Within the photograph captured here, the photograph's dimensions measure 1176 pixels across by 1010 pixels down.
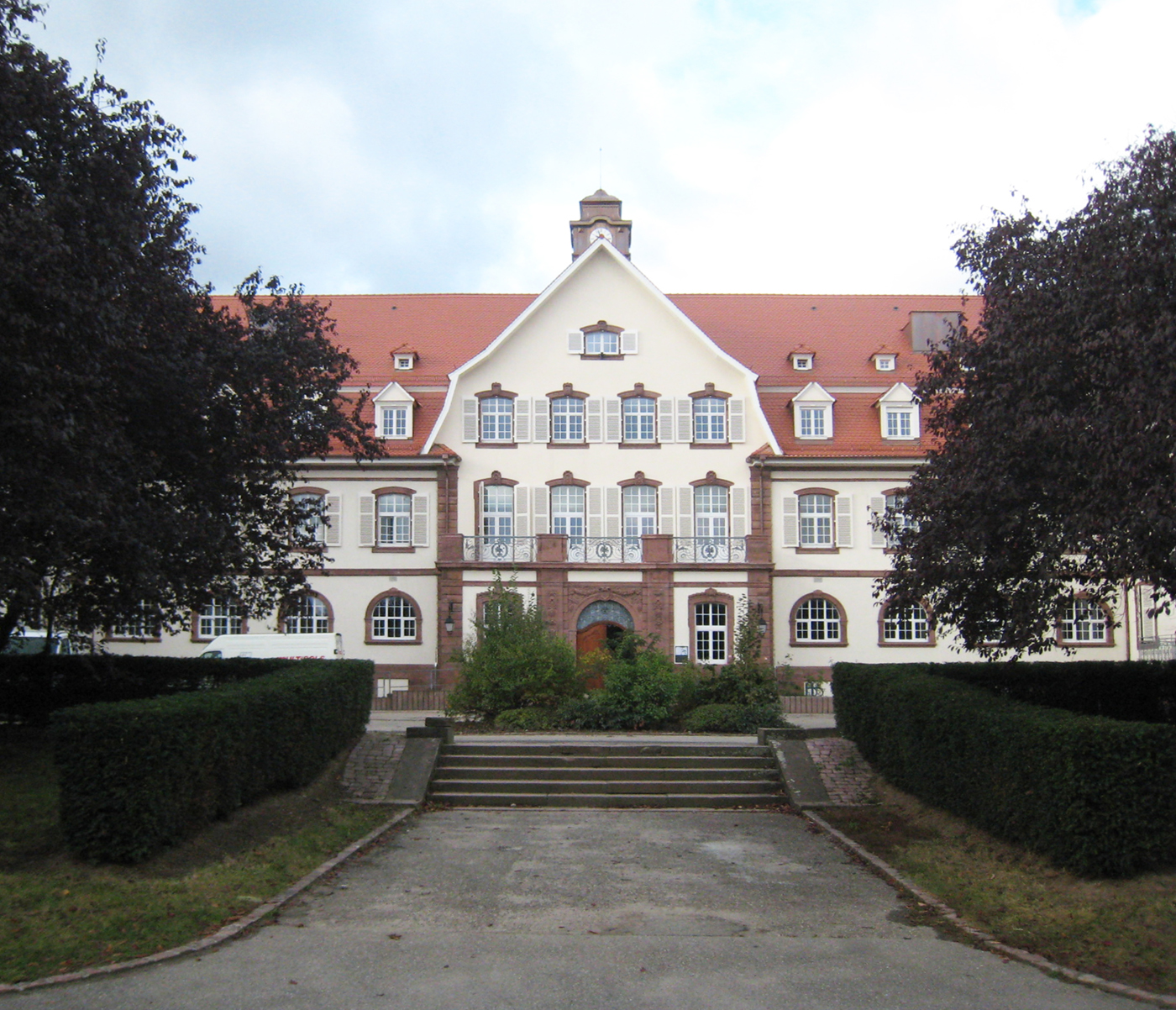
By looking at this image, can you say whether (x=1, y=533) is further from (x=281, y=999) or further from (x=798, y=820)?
(x=798, y=820)

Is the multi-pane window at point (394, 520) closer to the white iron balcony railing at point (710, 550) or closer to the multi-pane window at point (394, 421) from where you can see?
the multi-pane window at point (394, 421)

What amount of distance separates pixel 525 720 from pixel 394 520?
13.9 m

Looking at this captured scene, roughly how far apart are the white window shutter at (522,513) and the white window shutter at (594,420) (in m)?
2.45

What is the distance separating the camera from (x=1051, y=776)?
394 inches

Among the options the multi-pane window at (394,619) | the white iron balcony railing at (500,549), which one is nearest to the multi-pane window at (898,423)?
the white iron balcony railing at (500,549)

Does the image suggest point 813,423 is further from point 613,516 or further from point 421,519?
point 421,519

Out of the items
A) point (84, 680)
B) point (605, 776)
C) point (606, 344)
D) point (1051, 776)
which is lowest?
point (605, 776)

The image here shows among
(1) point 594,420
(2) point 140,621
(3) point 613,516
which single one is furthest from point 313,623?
(2) point 140,621

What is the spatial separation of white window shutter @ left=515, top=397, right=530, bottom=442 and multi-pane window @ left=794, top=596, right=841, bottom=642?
942 cm

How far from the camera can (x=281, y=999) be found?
701 cm

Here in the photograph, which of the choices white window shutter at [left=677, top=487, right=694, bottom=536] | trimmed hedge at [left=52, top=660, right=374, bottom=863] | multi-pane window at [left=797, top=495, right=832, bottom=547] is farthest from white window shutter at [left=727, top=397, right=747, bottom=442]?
trimmed hedge at [left=52, top=660, right=374, bottom=863]

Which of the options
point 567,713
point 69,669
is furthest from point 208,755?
point 567,713

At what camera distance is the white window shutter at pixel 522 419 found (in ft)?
112

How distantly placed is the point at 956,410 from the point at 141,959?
10.2 meters
